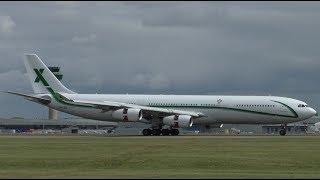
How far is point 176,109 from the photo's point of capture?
308 ft

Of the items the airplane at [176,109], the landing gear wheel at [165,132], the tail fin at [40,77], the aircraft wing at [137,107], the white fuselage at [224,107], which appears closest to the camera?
the aircraft wing at [137,107]

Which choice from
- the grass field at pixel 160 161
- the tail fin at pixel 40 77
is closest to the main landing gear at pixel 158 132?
the tail fin at pixel 40 77

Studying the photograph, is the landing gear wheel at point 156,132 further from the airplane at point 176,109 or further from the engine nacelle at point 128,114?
the engine nacelle at point 128,114

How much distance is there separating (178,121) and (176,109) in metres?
5.09

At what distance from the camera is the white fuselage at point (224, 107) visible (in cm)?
9156

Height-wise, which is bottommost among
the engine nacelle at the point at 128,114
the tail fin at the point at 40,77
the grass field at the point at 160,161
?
the grass field at the point at 160,161

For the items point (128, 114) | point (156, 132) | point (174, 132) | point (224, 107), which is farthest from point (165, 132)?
point (224, 107)

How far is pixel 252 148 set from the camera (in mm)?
58812

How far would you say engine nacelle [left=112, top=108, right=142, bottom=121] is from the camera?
88.6 meters

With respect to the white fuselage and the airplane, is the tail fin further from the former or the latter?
the white fuselage

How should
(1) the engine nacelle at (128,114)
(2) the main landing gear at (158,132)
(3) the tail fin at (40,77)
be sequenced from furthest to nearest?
(3) the tail fin at (40,77)
(2) the main landing gear at (158,132)
(1) the engine nacelle at (128,114)

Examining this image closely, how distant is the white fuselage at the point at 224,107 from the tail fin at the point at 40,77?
4.75 metres

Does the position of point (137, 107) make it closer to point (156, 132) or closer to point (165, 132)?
point (156, 132)

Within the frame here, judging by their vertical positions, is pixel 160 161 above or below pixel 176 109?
below
